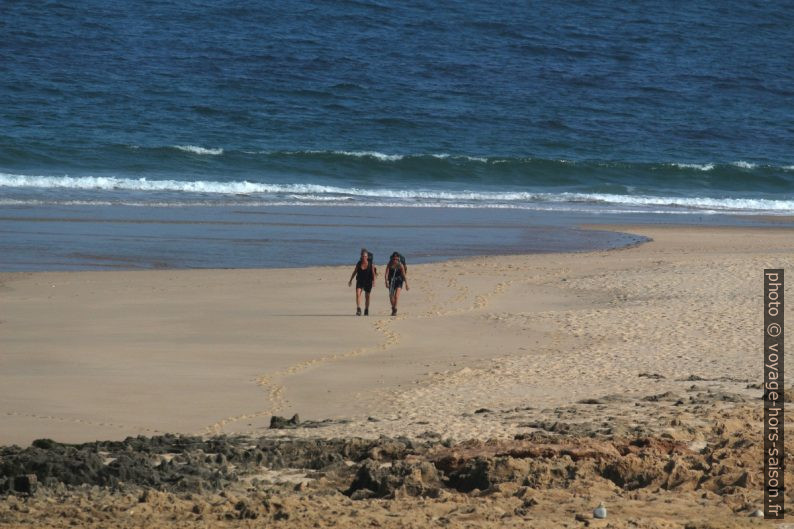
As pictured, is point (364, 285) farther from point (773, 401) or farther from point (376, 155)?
point (376, 155)

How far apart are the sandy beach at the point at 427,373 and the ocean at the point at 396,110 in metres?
7.58

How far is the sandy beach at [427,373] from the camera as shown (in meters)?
7.19

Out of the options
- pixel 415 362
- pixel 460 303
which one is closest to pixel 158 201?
pixel 460 303

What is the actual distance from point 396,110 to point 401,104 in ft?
2.22

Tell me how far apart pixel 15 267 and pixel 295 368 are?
8.04 meters

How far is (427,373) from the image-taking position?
37.8ft

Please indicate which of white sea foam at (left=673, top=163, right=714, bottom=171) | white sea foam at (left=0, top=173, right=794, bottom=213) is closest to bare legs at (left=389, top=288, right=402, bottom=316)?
white sea foam at (left=0, top=173, right=794, bottom=213)

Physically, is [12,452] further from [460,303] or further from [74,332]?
[460,303]

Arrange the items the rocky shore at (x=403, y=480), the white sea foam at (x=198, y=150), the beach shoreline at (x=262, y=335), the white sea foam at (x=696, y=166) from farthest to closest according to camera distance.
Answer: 1. the white sea foam at (x=696, y=166)
2. the white sea foam at (x=198, y=150)
3. the beach shoreline at (x=262, y=335)
4. the rocky shore at (x=403, y=480)

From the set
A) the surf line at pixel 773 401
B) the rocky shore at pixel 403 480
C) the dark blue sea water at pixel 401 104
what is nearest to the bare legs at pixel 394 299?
the surf line at pixel 773 401

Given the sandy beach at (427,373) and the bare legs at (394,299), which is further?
the bare legs at (394,299)

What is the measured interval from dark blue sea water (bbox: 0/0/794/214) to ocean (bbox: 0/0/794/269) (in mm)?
120

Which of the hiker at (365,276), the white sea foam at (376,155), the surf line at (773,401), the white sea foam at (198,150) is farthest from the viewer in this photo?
the white sea foam at (376,155)

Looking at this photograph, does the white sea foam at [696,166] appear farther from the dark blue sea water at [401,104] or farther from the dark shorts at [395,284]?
the dark shorts at [395,284]
